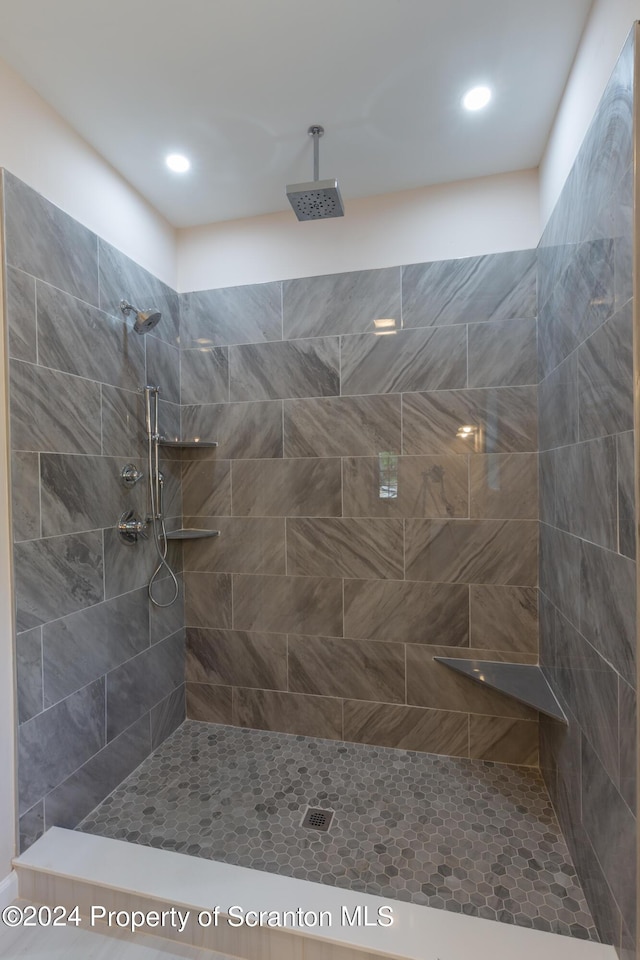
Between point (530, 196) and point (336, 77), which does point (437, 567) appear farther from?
point (336, 77)

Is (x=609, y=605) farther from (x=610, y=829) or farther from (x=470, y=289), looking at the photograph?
(x=470, y=289)

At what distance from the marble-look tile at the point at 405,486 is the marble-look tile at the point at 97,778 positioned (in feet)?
4.78

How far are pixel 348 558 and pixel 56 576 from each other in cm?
128

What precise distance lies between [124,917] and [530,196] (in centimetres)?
317

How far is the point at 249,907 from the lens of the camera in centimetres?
125

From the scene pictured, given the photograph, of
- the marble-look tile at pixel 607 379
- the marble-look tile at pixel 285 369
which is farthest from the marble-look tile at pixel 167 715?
the marble-look tile at pixel 607 379

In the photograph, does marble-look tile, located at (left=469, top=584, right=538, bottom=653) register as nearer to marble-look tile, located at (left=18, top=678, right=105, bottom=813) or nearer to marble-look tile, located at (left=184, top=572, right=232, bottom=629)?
marble-look tile, located at (left=184, top=572, right=232, bottom=629)

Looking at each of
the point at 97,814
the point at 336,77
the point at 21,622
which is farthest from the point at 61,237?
the point at 97,814

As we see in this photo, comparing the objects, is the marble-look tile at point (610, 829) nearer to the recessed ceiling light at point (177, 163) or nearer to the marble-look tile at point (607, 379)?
the marble-look tile at point (607, 379)

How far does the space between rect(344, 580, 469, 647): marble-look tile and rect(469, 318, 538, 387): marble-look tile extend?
3.30ft

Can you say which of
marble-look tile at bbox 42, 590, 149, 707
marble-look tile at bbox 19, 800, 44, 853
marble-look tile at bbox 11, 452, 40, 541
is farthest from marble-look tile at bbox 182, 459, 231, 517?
marble-look tile at bbox 19, 800, 44, 853

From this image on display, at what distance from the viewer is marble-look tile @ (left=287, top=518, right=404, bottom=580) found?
7.05 feet

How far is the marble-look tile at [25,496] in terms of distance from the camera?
144 centimetres

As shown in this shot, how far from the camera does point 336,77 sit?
1.53 metres
